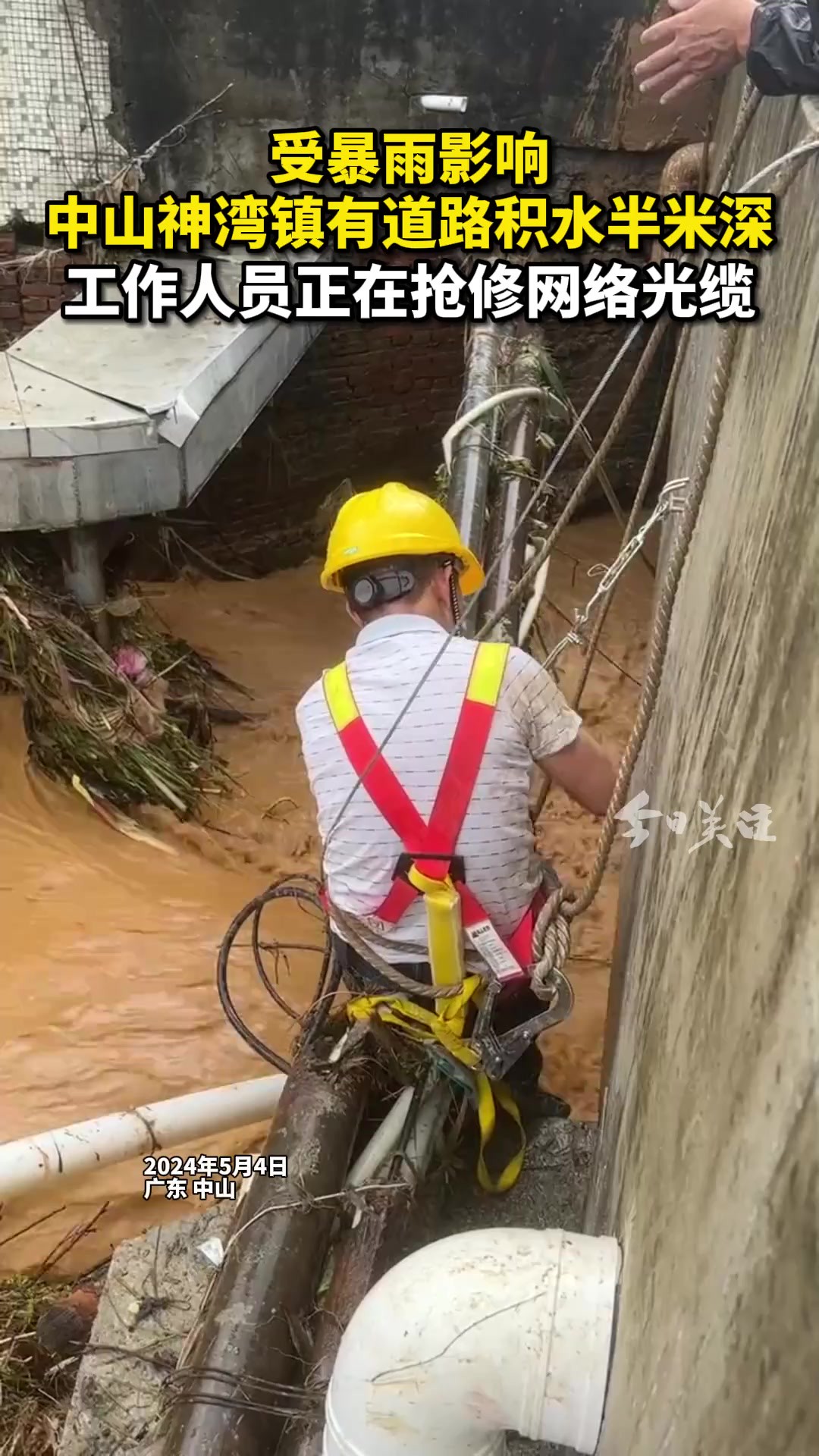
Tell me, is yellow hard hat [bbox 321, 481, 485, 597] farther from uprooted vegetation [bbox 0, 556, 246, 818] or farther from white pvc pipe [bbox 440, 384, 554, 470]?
uprooted vegetation [bbox 0, 556, 246, 818]

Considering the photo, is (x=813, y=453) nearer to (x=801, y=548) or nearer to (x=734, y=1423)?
(x=801, y=548)

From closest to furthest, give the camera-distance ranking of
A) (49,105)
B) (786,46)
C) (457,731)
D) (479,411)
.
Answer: (786,46)
(457,731)
(479,411)
(49,105)

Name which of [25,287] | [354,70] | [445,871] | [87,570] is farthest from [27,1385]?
[354,70]

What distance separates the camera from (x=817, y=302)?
4.32 feet

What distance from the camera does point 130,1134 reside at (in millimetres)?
3080

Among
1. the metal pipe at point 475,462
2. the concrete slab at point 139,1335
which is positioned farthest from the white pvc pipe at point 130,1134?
the metal pipe at point 475,462

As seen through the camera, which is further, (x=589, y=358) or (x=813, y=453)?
(x=589, y=358)

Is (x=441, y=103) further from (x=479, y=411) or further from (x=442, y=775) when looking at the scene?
(x=442, y=775)

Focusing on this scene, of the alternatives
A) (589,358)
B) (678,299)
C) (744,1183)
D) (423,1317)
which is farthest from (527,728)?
(589,358)

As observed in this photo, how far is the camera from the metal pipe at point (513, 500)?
374 centimetres

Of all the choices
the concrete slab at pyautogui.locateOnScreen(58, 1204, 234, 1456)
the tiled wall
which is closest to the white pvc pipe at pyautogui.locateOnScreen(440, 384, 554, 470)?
the concrete slab at pyautogui.locateOnScreen(58, 1204, 234, 1456)

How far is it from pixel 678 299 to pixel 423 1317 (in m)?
1.98

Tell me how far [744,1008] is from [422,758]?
1.54 m

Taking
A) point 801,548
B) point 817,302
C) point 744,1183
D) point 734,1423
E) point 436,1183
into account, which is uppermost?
point 817,302
